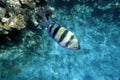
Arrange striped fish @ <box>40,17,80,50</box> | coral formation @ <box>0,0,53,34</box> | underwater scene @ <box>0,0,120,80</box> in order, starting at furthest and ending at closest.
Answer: underwater scene @ <box>0,0,120,80</box>
coral formation @ <box>0,0,53,34</box>
striped fish @ <box>40,17,80,50</box>

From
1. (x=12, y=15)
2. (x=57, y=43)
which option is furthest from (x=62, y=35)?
(x=57, y=43)

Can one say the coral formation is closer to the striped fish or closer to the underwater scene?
the underwater scene

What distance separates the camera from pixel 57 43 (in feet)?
20.2

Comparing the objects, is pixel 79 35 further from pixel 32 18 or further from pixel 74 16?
pixel 32 18

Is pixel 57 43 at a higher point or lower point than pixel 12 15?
lower

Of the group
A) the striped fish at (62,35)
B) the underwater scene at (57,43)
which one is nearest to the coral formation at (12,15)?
the underwater scene at (57,43)

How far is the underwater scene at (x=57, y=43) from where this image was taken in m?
5.35

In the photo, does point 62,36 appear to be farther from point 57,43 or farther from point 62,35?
point 57,43

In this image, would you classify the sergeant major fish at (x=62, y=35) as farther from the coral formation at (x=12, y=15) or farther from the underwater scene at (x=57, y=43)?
the coral formation at (x=12, y=15)

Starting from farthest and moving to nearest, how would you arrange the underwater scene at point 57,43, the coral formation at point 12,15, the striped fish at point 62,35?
the underwater scene at point 57,43 → the coral formation at point 12,15 → the striped fish at point 62,35

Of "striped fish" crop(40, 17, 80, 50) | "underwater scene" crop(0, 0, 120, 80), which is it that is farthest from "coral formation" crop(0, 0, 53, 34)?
"striped fish" crop(40, 17, 80, 50)

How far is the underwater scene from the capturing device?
5348mm

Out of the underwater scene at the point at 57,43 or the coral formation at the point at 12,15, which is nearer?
the coral formation at the point at 12,15

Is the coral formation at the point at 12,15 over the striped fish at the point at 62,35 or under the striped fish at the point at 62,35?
over
